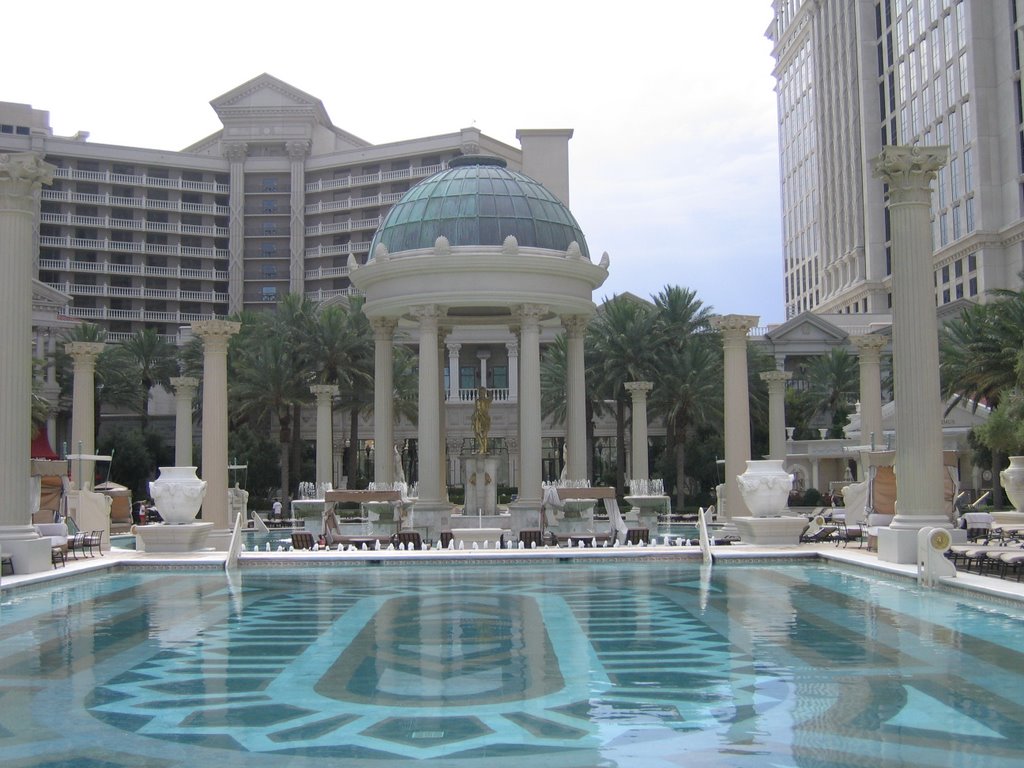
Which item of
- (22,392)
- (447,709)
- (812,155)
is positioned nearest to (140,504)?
(22,392)

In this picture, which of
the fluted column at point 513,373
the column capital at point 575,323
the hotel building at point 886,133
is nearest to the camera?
the column capital at point 575,323

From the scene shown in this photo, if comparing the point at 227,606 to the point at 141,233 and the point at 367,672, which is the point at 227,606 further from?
the point at 141,233

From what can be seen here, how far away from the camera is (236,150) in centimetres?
9806

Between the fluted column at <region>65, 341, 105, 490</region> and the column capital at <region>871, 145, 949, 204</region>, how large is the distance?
87.9 feet

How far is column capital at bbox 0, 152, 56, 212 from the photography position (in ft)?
67.1

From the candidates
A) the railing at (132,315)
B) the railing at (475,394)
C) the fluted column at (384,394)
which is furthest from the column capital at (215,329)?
the railing at (132,315)

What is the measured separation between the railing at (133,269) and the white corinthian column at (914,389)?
3314 inches

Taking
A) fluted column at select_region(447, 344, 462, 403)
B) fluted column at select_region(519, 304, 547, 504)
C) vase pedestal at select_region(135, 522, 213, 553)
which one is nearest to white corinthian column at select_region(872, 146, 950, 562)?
fluted column at select_region(519, 304, 547, 504)

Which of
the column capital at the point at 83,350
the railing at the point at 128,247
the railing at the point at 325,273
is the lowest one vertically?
Result: the column capital at the point at 83,350

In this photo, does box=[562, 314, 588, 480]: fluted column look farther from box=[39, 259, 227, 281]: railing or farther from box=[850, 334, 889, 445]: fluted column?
box=[39, 259, 227, 281]: railing

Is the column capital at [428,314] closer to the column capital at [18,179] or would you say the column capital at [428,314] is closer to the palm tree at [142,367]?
the column capital at [18,179]

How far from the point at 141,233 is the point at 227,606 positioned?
86898mm

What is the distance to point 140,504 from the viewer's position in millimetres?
46938

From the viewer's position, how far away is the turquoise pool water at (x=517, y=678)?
7.78m
